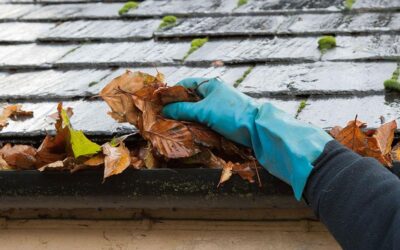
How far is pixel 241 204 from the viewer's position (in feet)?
7.47

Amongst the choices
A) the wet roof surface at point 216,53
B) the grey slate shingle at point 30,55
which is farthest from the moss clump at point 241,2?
the grey slate shingle at point 30,55

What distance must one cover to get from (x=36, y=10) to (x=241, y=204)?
277 cm

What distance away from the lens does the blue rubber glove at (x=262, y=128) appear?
6.66 ft

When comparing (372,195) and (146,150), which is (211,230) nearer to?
(146,150)

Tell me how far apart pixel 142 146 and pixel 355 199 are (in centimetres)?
87

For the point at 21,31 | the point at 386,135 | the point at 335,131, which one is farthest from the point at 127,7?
the point at 386,135

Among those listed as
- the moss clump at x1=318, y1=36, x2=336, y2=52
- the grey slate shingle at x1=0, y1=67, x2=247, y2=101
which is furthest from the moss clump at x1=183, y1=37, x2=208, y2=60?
the moss clump at x1=318, y1=36, x2=336, y2=52

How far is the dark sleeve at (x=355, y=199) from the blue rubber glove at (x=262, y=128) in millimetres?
65

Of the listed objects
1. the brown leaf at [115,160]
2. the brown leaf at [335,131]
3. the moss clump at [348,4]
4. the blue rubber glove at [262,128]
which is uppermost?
the blue rubber glove at [262,128]

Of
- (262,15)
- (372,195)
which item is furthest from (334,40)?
(372,195)

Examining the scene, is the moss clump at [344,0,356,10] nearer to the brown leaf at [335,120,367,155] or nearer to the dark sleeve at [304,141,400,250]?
the brown leaf at [335,120,367,155]

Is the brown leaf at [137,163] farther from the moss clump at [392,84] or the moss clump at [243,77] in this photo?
the moss clump at [392,84]

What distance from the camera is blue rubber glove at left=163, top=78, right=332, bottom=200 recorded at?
2031mm

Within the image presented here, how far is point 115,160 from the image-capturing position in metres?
2.24
